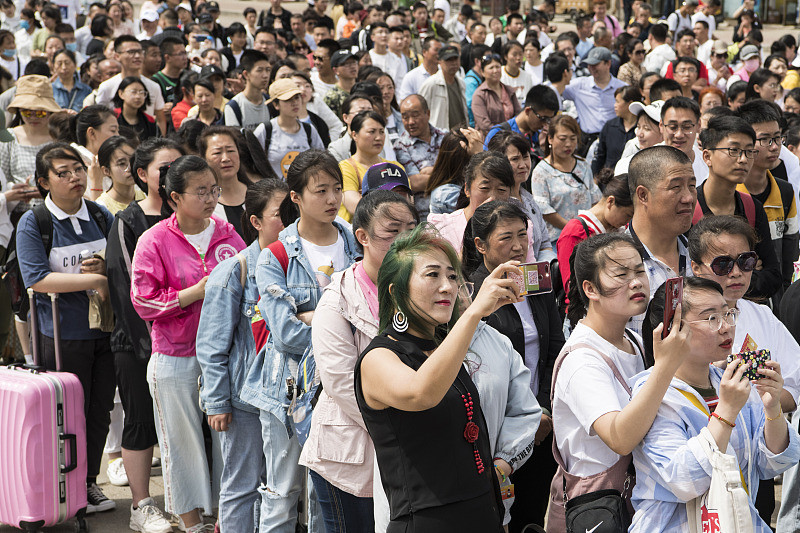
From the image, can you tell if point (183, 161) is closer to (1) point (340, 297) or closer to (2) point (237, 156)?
(2) point (237, 156)

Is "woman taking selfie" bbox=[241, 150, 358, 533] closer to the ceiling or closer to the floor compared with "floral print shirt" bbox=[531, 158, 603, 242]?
closer to the floor

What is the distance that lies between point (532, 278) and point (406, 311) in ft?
1.40

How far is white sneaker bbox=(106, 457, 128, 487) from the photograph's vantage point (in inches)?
218

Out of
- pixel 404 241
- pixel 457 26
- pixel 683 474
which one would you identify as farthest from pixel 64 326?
pixel 457 26

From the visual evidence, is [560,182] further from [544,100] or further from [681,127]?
[544,100]

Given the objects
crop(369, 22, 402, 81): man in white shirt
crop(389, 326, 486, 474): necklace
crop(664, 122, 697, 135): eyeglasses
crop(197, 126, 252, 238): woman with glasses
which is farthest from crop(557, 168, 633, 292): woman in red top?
crop(369, 22, 402, 81): man in white shirt

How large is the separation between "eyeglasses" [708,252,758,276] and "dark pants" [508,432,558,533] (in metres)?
1.02

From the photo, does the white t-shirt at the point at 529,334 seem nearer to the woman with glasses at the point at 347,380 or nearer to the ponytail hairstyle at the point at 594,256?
the ponytail hairstyle at the point at 594,256

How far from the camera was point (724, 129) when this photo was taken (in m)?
4.85

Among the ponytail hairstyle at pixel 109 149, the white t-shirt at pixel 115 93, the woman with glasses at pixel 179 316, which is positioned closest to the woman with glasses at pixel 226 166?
the ponytail hairstyle at pixel 109 149

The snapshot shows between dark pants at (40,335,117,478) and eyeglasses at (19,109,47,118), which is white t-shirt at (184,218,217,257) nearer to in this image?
dark pants at (40,335,117,478)

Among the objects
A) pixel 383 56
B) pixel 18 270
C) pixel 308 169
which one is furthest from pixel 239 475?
pixel 383 56

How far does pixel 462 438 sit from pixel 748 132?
2870mm

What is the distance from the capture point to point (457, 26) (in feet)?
59.8
